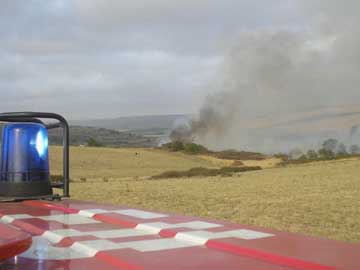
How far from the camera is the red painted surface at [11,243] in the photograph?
6.64 ft

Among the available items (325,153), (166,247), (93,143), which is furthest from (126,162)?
(166,247)

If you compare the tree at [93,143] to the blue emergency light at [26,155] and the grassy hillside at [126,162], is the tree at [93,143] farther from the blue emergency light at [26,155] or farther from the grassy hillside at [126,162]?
the blue emergency light at [26,155]

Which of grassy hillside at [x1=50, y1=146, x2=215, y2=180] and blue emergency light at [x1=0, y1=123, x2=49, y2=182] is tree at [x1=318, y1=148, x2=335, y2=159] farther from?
blue emergency light at [x1=0, y1=123, x2=49, y2=182]

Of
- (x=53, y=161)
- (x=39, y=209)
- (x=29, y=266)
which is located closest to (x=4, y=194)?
(x=39, y=209)

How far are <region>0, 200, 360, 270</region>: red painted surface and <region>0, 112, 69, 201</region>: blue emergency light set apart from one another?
68 centimetres

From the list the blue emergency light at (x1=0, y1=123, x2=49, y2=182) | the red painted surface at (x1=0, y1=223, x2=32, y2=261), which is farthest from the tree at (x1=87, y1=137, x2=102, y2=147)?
the red painted surface at (x1=0, y1=223, x2=32, y2=261)

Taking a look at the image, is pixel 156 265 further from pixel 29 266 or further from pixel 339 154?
pixel 339 154

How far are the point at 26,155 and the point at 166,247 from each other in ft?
5.94

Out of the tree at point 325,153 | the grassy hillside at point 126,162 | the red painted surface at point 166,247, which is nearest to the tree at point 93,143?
the grassy hillside at point 126,162

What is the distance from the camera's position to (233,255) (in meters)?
2.34

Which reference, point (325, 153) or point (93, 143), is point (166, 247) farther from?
point (93, 143)

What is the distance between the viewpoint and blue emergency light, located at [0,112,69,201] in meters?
4.01

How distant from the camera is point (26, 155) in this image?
4027 millimetres

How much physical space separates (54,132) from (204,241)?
2184 mm
